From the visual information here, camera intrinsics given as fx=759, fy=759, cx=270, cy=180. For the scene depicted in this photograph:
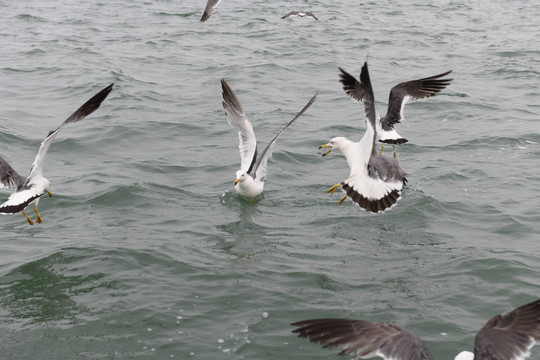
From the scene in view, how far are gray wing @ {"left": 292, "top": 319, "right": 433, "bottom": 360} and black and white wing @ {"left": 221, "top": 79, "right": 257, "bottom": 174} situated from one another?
4863 mm

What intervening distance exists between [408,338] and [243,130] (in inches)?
213

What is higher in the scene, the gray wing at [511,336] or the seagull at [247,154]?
the gray wing at [511,336]

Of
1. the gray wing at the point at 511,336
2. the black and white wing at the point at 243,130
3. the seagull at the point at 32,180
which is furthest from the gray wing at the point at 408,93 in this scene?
the gray wing at the point at 511,336

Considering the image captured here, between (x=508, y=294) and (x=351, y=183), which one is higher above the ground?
(x=351, y=183)

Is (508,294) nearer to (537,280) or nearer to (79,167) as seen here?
(537,280)

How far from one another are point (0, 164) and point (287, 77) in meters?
9.27

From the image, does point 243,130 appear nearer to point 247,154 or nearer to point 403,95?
point 247,154

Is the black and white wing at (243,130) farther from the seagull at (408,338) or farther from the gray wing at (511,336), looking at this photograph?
the gray wing at (511,336)

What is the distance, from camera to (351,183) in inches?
327

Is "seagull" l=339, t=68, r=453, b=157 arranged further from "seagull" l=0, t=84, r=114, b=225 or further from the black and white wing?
"seagull" l=0, t=84, r=114, b=225

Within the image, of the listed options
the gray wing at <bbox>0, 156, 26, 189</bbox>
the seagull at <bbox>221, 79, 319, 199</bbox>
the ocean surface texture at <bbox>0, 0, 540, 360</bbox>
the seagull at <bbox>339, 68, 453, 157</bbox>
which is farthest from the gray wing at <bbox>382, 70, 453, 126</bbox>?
the gray wing at <bbox>0, 156, 26, 189</bbox>

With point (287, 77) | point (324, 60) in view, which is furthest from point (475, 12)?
point (287, 77)

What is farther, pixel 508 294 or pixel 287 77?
pixel 287 77

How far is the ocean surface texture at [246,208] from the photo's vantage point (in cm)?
678
